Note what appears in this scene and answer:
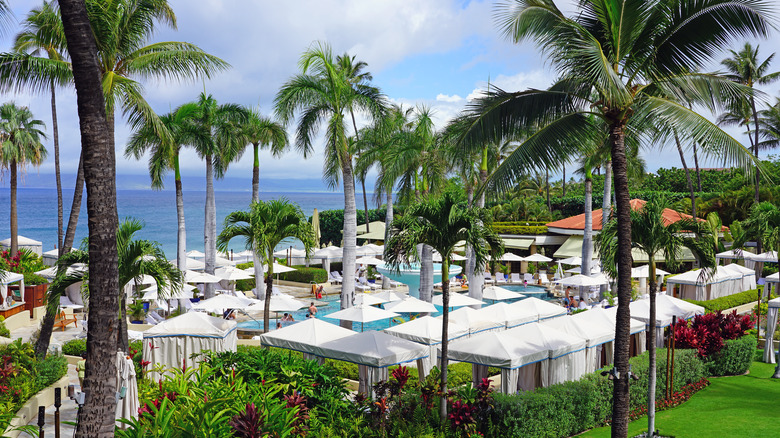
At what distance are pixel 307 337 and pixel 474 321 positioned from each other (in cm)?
505

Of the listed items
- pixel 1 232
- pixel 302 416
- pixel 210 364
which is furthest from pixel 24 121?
pixel 1 232

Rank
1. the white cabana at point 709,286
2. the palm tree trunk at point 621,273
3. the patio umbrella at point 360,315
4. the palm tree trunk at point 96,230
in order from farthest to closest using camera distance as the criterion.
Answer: the white cabana at point 709,286 → the patio umbrella at point 360,315 → the palm tree trunk at point 621,273 → the palm tree trunk at point 96,230

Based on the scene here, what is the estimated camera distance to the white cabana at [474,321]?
15569 millimetres

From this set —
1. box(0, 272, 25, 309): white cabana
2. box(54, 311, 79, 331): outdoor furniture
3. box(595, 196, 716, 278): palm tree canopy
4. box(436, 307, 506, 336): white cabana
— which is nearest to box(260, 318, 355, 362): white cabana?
box(436, 307, 506, 336): white cabana

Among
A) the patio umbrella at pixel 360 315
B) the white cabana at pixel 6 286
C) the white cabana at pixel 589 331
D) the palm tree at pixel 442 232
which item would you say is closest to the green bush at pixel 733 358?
the white cabana at pixel 589 331

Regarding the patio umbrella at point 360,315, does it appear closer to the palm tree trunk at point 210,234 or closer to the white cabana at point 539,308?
the white cabana at point 539,308

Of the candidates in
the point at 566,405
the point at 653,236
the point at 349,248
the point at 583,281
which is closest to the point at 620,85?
the point at 653,236

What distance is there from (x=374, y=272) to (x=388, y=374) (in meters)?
22.3

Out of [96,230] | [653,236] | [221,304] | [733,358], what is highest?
[96,230]

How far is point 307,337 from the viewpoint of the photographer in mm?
13094

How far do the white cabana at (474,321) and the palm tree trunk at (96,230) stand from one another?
9921 mm

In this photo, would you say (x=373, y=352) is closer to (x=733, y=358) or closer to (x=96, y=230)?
(x=96, y=230)

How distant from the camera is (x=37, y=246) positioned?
36969 millimetres

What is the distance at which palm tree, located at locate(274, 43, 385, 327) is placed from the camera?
1862 cm
